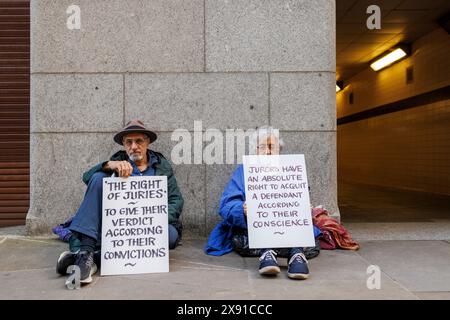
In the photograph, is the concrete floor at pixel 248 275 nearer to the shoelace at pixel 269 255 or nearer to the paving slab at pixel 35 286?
the paving slab at pixel 35 286

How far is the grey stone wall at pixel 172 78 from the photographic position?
5.59 m

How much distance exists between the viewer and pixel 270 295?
137 inches

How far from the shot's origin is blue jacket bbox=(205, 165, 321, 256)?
14.7ft

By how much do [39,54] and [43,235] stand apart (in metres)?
2.16

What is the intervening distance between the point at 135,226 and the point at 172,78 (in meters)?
2.11

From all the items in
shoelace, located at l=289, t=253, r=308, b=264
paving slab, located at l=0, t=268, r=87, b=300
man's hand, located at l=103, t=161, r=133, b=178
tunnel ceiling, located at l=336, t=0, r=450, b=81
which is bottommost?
paving slab, located at l=0, t=268, r=87, b=300

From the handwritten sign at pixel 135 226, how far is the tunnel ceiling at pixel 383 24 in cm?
590

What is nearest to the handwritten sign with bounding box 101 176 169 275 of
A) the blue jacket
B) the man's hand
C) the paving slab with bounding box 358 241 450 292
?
the man's hand

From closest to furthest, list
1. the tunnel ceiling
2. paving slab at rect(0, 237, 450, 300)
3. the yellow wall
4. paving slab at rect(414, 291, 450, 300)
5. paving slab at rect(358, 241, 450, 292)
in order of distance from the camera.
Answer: paving slab at rect(414, 291, 450, 300) < paving slab at rect(0, 237, 450, 300) < paving slab at rect(358, 241, 450, 292) < the tunnel ceiling < the yellow wall

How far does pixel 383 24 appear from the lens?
395 inches

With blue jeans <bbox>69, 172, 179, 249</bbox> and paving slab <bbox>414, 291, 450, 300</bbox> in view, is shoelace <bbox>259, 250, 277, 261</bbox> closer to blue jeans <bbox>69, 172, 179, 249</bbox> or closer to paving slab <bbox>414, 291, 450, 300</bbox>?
paving slab <bbox>414, 291, 450, 300</bbox>

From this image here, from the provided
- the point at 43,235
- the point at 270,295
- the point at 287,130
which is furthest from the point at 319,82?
the point at 43,235

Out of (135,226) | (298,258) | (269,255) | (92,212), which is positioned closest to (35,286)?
(92,212)

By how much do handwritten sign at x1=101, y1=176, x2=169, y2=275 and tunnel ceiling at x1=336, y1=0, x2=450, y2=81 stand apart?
5902 millimetres
